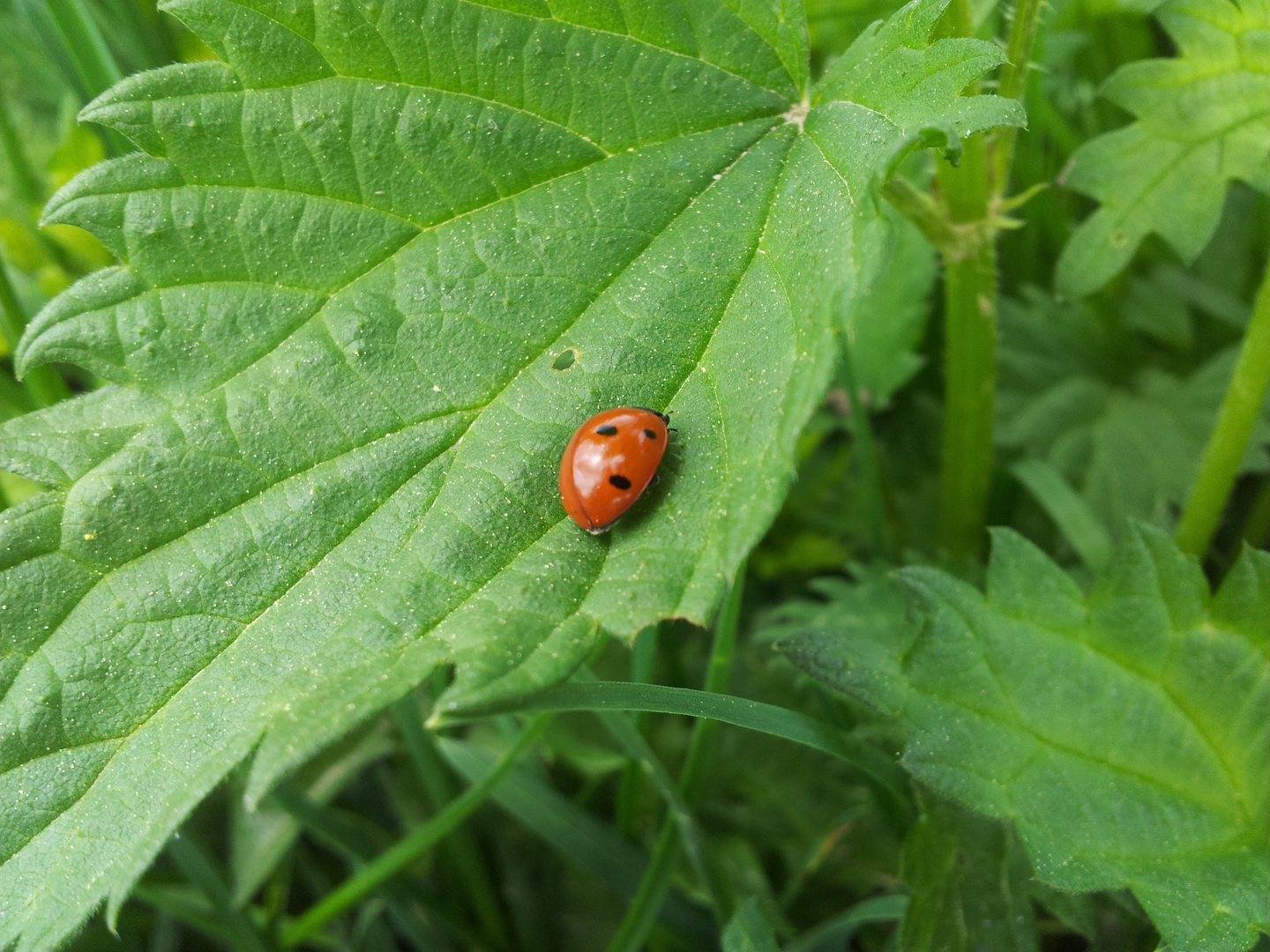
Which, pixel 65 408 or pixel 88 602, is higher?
pixel 65 408

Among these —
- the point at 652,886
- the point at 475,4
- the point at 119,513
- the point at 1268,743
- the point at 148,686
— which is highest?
the point at 475,4

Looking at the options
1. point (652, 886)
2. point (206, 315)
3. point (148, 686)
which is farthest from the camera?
point (652, 886)

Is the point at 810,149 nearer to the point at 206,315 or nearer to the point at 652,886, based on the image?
the point at 206,315

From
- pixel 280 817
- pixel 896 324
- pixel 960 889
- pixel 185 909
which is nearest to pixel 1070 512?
pixel 896 324

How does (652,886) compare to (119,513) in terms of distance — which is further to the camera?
(652,886)

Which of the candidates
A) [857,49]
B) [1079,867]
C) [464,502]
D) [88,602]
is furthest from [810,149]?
[88,602]

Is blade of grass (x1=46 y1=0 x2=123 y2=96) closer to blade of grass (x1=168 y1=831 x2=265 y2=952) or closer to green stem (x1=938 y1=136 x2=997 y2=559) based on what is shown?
blade of grass (x1=168 y1=831 x2=265 y2=952)

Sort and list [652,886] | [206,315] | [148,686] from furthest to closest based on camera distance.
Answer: [652,886] → [206,315] → [148,686]
